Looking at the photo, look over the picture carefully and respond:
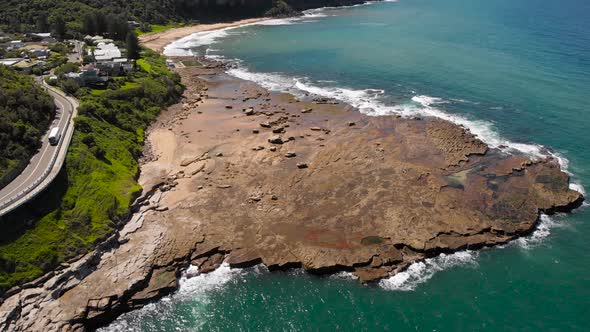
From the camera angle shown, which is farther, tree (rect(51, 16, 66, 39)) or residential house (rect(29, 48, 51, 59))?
tree (rect(51, 16, 66, 39))

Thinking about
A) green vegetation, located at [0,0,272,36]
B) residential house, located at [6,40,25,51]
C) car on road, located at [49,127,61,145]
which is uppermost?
green vegetation, located at [0,0,272,36]

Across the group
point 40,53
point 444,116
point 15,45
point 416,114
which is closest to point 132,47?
point 40,53

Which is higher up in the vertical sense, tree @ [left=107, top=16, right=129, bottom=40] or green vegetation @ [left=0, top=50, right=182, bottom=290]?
tree @ [left=107, top=16, right=129, bottom=40]

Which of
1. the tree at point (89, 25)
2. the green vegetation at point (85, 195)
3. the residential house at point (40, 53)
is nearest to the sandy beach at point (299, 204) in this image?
the green vegetation at point (85, 195)

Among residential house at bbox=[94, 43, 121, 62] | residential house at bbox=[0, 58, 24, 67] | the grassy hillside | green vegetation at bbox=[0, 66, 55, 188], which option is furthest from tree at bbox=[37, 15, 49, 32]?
green vegetation at bbox=[0, 66, 55, 188]

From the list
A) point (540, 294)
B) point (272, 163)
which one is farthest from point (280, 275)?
point (540, 294)

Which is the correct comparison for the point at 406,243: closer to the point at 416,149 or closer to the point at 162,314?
the point at 416,149

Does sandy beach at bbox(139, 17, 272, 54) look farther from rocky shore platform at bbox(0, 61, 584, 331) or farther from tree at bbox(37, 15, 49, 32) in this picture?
rocky shore platform at bbox(0, 61, 584, 331)
